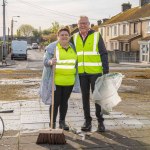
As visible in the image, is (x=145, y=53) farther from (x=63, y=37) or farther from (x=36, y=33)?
(x=36, y=33)

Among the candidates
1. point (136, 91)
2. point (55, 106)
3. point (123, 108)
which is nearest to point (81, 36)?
point (55, 106)

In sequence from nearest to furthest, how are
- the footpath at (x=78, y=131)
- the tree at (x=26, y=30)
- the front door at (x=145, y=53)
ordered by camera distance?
the footpath at (x=78, y=131), the front door at (x=145, y=53), the tree at (x=26, y=30)

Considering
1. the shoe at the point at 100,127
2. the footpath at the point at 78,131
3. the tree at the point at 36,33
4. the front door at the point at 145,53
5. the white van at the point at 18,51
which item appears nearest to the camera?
the footpath at the point at 78,131

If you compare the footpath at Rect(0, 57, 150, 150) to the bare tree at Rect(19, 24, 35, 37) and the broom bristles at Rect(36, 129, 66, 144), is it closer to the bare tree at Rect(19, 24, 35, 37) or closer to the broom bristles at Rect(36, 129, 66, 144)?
the broom bristles at Rect(36, 129, 66, 144)

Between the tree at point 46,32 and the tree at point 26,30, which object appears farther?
the tree at point 26,30

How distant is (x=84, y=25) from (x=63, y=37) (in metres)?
0.42

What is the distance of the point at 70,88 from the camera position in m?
6.98

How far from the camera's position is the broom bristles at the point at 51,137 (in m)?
6.14

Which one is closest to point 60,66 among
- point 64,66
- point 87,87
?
point 64,66

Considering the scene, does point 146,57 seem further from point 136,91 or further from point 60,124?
point 60,124

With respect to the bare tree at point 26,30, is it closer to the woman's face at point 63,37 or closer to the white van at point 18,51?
the white van at point 18,51

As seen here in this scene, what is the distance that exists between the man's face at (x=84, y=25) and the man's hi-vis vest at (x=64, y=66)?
14.9 inches

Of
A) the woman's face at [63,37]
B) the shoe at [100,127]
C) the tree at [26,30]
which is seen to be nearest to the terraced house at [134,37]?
the shoe at [100,127]

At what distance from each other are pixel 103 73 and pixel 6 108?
3559mm
